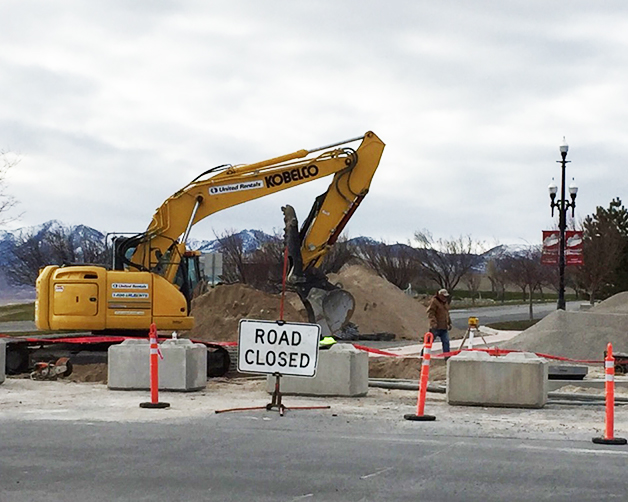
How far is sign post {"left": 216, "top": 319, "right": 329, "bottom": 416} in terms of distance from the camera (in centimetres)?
1267

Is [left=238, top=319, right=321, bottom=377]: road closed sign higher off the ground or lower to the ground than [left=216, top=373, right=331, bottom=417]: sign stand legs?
higher

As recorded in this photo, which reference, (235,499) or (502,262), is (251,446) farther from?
(502,262)

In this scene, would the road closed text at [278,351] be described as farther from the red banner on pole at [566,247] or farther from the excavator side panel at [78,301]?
the red banner on pole at [566,247]

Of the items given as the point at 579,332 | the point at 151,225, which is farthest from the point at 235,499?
the point at 579,332

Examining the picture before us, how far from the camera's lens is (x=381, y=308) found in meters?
37.5

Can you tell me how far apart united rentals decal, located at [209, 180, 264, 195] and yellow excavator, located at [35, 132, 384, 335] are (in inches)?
0.9

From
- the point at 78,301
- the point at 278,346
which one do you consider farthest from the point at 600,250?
the point at 278,346

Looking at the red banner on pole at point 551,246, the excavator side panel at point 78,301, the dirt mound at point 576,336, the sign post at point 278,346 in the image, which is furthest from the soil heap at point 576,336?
the sign post at point 278,346

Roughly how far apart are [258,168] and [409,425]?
413 inches

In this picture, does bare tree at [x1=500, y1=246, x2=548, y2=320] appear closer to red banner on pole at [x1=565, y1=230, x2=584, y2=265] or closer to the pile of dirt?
red banner on pole at [x1=565, y1=230, x2=584, y2=265]

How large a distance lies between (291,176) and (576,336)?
26.3ft

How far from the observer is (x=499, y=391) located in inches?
554

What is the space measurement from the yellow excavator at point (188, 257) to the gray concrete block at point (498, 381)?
7.37 meters

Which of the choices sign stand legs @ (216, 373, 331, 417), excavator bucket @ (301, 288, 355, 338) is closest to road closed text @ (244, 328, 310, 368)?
sign stand legs @ (216, 373, 331, 417)
